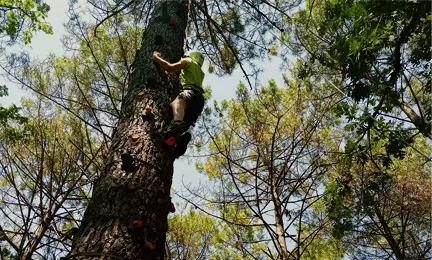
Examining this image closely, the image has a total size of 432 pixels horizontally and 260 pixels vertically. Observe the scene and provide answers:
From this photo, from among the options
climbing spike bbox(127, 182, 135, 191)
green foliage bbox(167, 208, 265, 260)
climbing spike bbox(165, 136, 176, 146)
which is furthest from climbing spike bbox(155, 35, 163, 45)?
green foliage bbox(167, 208, 265, 260)

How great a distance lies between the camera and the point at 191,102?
297 centimetres

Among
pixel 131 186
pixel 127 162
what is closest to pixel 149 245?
pixel 131 186

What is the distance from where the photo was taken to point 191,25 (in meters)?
6.16

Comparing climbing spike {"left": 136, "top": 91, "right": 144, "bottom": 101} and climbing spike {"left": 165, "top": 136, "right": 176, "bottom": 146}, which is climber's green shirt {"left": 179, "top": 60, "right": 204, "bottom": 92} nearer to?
climbing spike {"left": 136, "top": 91, "right": 144, "bottom": 101}

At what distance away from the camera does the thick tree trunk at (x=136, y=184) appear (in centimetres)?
160

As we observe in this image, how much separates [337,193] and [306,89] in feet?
11.0

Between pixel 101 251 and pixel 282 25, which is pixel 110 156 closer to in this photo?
pixel 101 251

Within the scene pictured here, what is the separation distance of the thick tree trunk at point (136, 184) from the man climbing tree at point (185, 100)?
6 cm

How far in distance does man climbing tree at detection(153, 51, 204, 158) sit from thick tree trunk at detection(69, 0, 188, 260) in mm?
64

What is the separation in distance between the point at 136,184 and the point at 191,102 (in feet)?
3.95

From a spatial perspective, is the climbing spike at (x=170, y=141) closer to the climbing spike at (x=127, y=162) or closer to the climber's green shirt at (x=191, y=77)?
the climbing spike at (x=127, y=162)

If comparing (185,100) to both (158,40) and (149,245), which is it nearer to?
(158,40)

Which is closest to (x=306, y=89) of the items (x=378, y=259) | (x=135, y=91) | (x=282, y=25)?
(x=282, y=25)

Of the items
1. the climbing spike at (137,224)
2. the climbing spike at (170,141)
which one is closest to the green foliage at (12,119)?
the climbing spike at (170,141)
